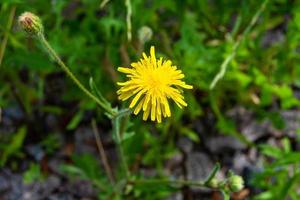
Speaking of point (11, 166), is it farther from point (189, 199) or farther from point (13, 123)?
point (189, 199)

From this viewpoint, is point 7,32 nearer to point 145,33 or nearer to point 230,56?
point 145,33

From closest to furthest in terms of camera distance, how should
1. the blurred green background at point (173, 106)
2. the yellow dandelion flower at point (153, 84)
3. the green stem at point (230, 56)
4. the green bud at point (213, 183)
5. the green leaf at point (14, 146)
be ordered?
the yellow dandelion flower at point (153, 84), the green bud at point (213, 183), the green stem at point (230, 56), the blurred green background at point (173, 106), the green leaf at point (14, 146)

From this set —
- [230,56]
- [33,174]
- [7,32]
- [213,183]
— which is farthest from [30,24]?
[33,174]

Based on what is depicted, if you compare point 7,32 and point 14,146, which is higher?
point 7,32

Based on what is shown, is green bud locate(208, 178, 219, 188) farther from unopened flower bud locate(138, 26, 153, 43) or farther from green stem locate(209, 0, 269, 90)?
unopened flower bud locate(138, 26, 153, 43)

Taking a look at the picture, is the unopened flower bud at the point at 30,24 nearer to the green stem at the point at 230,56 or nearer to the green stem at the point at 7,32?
the green stem at the point at 7,32

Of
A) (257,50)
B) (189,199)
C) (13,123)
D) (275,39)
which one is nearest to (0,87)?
(13,123)

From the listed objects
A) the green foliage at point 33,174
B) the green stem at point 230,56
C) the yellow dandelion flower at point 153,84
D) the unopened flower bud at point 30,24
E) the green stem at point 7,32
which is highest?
the green stem at point 7,32

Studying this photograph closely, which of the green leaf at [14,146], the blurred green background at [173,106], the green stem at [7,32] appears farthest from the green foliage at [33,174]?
the green stem at [7,32]
